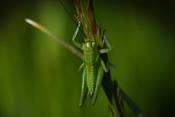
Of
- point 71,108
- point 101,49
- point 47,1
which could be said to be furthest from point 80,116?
point 47,1

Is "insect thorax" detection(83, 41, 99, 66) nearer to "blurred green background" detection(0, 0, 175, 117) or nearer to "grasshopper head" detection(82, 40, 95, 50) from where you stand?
"grasshopper head" detection(82, 40, 95, 50)

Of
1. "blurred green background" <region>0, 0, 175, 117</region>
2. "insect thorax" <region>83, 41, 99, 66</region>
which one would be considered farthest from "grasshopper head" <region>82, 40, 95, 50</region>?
"blurred green background" <region>0, 0, 175, 117</region>

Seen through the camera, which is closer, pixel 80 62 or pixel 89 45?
pixel 89 45

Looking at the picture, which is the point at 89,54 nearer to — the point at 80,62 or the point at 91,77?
the point at 91,77

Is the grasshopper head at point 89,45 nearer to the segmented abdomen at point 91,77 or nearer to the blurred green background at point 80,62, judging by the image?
the segmented abdomen at point 91,77

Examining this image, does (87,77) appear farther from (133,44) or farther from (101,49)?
(133,44)

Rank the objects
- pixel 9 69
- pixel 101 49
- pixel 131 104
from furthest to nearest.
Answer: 1. pixel 9 69
2. pixel 101 49
3. pixel 131 104

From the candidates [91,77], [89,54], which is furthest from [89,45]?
[91,77]
